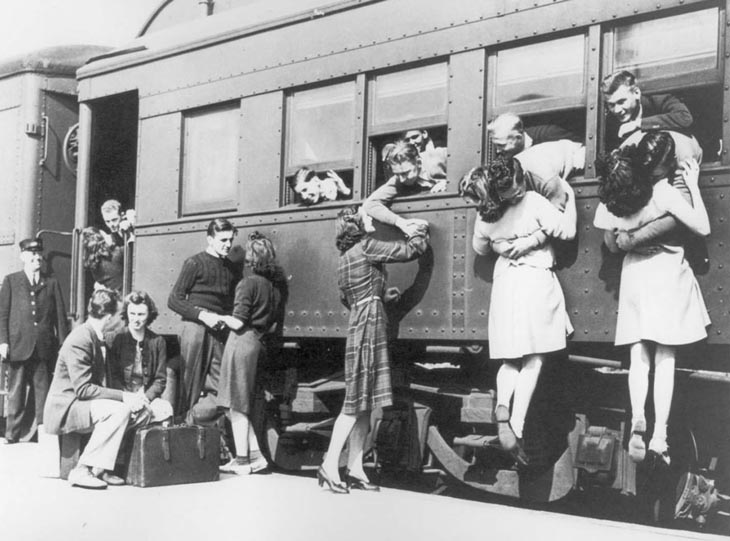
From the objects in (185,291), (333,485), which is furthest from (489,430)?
(185,291)

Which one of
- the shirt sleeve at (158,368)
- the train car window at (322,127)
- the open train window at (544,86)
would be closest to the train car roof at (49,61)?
the train car window at (322,127)

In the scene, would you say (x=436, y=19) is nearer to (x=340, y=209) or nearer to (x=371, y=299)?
(x=340, y=209)

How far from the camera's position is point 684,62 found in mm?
5402

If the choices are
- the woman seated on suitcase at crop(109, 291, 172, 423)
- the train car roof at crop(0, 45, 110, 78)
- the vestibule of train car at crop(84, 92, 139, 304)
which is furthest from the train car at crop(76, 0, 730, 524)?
the train car roof at crop(0, 45, 110, 78)

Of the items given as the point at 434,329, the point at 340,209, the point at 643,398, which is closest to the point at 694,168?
the point at 643,398

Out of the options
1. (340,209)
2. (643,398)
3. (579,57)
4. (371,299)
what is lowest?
(643,398)

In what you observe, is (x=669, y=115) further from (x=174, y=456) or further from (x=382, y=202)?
(x=174, y=456)

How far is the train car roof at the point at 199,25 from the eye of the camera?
7.35 m

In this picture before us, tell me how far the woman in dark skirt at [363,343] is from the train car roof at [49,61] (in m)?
4.56

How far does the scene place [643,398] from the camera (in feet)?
17.5

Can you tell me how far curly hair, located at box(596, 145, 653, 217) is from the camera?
17.6 feet

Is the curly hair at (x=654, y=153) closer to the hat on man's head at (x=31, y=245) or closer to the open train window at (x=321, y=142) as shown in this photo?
the open train window at (x=321, y=142)

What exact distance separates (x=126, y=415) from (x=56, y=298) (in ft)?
9.87

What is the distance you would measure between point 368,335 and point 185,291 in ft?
5.97
